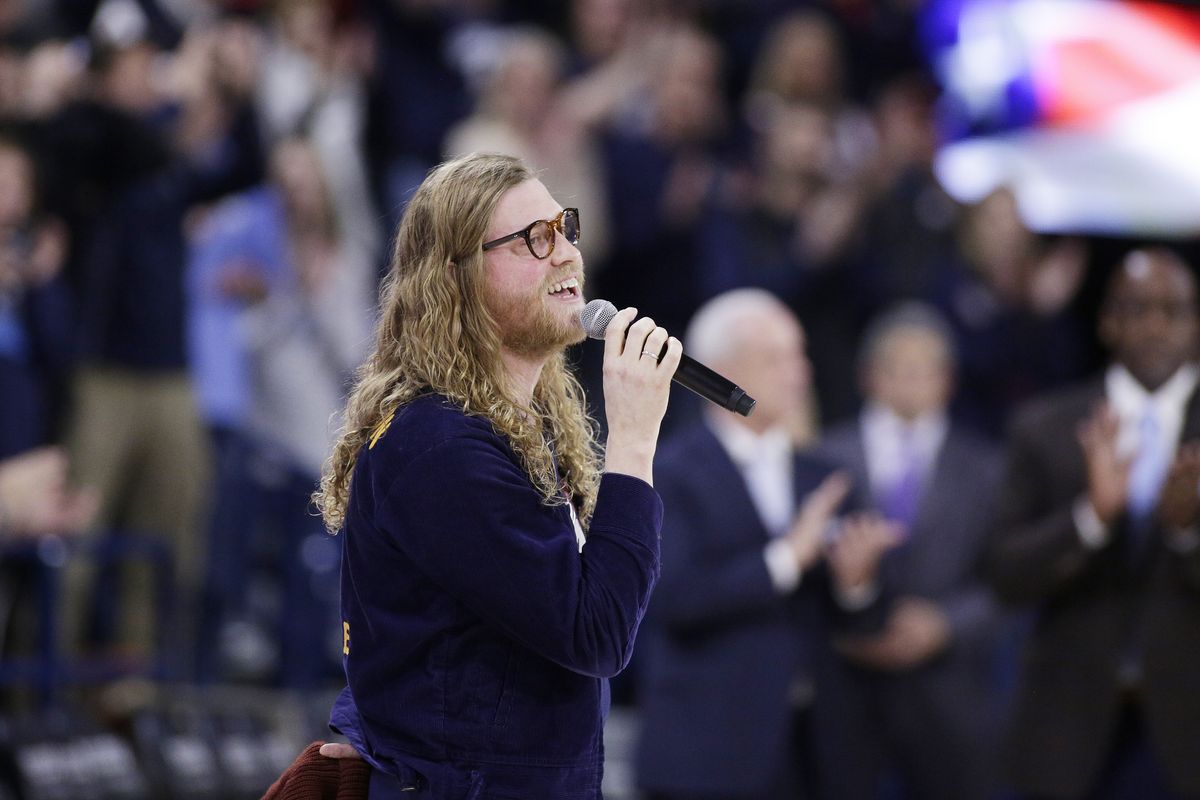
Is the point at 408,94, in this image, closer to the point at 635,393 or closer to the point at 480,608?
the point at 635,393

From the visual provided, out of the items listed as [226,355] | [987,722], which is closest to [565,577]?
[987,722]

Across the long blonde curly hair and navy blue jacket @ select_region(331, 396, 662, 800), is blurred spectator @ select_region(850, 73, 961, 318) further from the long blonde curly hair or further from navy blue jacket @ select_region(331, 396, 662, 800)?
navy blue jacket @ select_region(331, 396, 662, 800)

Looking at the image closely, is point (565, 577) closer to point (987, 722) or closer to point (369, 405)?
point (369, 405)

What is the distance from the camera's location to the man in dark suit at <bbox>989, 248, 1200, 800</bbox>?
4.91 metres

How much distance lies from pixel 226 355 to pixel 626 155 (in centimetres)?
224

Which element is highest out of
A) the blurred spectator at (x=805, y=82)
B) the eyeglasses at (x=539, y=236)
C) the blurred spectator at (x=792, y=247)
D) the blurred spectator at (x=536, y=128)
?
the blurred spectator at (x=805, y=82)

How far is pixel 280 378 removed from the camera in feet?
24.6

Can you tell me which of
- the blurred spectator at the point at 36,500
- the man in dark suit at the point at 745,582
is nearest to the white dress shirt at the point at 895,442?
the man in dark suit at the point at 745,582

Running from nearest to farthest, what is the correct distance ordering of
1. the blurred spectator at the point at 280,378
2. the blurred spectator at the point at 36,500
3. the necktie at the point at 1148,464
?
the necktie at the point at 1148,464 → the blurred spectator at the point at 36,500 → the blurred spectator at the point at 280,378

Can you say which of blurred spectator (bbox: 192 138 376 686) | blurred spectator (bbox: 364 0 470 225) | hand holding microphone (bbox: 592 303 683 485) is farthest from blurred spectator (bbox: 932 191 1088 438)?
hand holding microphone (bbox: 592 303 683 485)

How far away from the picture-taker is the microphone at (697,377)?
2.69 m

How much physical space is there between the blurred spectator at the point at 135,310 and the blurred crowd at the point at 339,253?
0.01 m

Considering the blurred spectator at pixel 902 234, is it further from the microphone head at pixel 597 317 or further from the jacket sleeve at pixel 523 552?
the jacket sleeve at pixel 523 552

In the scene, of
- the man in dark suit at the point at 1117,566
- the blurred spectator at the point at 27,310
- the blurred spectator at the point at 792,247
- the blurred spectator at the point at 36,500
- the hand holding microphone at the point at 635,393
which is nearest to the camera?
the hand holding microphone at the point at 635,393
